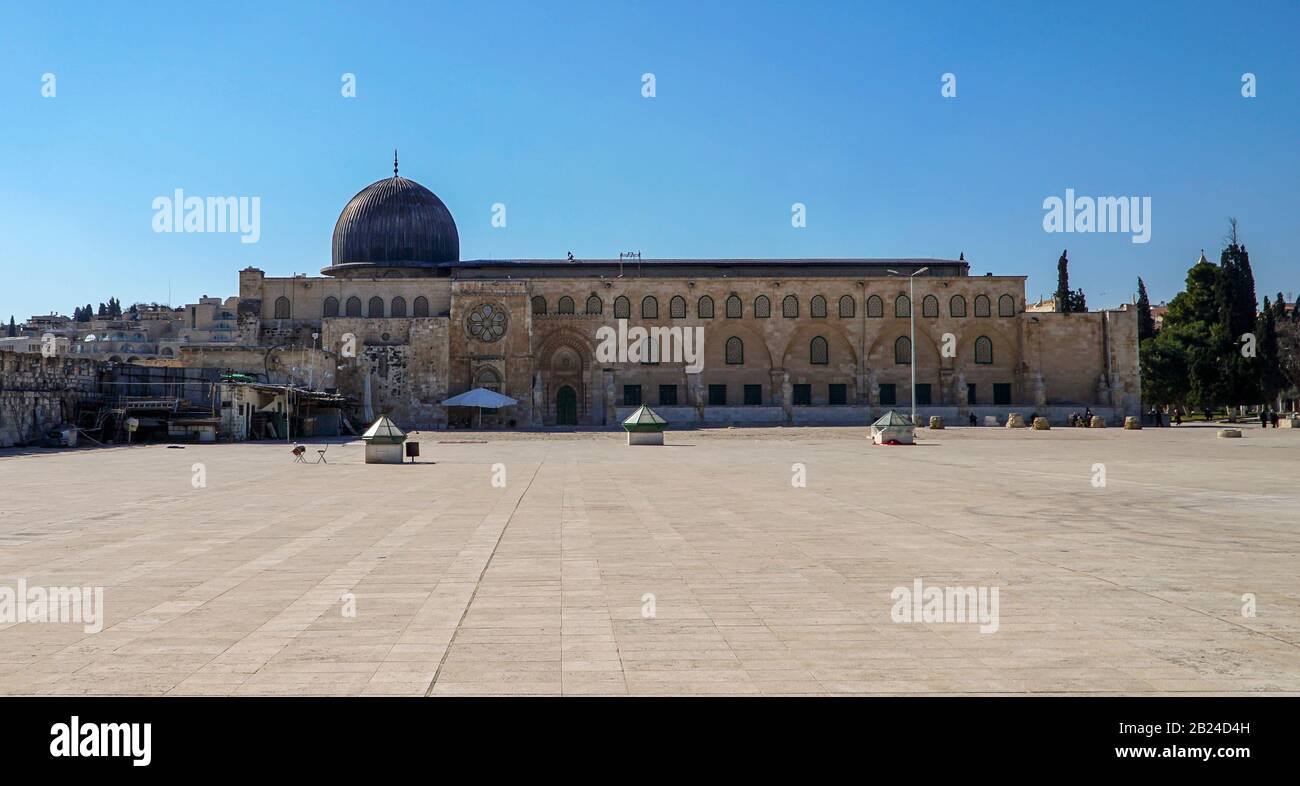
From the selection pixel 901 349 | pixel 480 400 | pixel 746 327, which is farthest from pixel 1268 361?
pixel 480 400

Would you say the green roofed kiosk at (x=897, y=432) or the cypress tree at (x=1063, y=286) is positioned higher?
the cypress tree at (x=1063, y=286)

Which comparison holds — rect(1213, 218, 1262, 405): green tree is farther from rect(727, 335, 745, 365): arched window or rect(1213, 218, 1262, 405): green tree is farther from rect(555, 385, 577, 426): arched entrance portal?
rect(555, 385, 577, 426): arched entrance portal

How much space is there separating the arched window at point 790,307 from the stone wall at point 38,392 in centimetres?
4010

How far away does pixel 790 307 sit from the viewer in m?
63.2

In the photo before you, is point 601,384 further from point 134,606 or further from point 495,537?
point 134,606

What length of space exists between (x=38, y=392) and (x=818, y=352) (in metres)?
44.6

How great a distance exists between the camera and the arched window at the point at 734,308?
63000mm

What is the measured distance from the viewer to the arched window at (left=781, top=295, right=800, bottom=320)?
63125mm

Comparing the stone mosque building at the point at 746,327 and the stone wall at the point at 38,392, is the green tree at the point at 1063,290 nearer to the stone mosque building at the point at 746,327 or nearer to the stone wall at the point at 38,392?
the stone mosque building at the point at 746,327

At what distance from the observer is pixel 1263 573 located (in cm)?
803

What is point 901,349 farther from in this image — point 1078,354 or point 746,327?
point 1078,354

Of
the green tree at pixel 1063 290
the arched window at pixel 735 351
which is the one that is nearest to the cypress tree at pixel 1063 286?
the green tree at pixel 1063 290

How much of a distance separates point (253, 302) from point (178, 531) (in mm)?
54392
